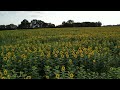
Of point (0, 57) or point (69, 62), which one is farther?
point (0, 57)
